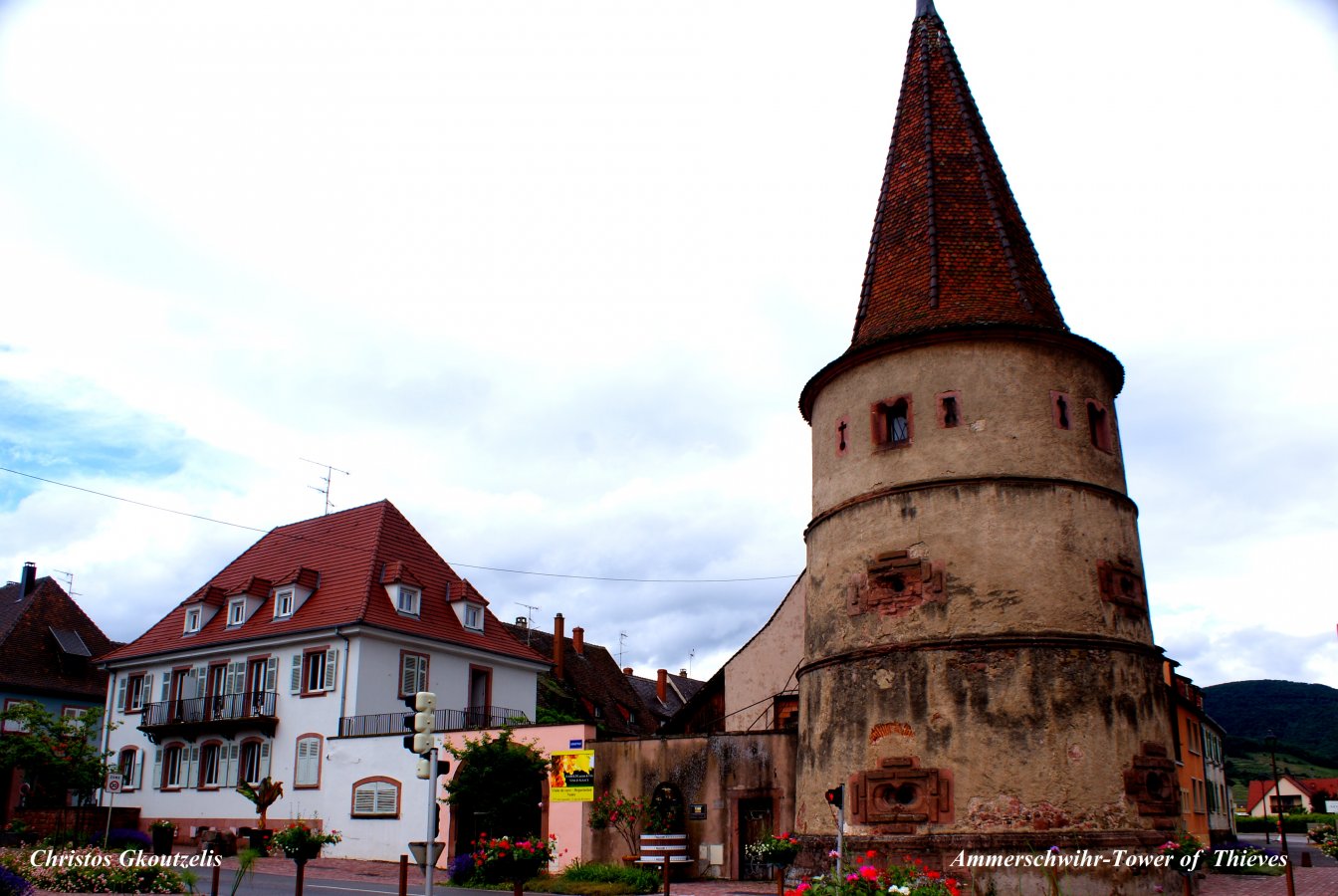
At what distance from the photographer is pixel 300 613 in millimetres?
35406

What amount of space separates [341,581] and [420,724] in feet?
69.4

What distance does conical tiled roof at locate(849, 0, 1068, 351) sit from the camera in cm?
2119

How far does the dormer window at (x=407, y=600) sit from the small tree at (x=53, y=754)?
394 inches

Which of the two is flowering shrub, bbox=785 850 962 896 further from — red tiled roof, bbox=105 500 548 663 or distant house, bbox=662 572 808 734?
red tiled roof, bbox=105 500 548 663

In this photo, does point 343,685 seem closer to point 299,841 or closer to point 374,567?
point 374,567

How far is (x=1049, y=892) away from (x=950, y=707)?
3054 mm

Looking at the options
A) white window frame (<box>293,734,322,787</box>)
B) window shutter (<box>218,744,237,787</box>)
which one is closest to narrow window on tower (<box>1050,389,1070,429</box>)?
white window frame (<box>293,734,322,787</box>)

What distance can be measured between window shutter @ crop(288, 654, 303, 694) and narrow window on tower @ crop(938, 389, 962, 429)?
72.0 feet

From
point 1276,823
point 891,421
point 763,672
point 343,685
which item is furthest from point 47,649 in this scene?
point 1276,823

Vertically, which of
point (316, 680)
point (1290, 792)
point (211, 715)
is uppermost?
point (316, 680)

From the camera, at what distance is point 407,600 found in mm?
35281

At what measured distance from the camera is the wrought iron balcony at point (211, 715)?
33.9 metres

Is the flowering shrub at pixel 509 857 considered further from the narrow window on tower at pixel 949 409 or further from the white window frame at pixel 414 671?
the white window frame at pixel 414 671

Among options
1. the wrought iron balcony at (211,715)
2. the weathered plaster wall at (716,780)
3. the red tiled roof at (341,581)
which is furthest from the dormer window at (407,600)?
the weathered plaster wall at (716,780)
